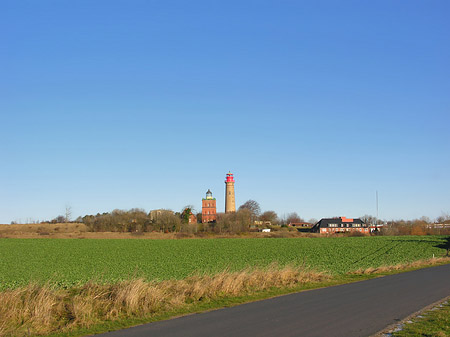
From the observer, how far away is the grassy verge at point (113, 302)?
12.3 meters

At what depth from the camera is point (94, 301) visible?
45.9ft

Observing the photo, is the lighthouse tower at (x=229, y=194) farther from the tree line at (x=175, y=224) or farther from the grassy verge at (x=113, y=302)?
the grassy verge at (x=113, y=302)

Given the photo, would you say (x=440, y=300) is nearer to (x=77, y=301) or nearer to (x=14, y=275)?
(x=77, y=301)

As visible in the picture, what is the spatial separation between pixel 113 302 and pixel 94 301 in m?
0.59

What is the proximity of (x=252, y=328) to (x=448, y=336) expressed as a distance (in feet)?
15.8

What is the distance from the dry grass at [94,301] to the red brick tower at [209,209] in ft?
381

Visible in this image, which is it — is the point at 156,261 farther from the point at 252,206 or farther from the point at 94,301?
the point at 252,206

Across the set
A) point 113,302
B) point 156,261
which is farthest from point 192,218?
point 113,302

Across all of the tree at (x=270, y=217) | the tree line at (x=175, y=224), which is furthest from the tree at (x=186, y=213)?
the tree at (x=270, y=217)

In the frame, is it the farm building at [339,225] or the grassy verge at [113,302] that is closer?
the grassy verge at [113,302]

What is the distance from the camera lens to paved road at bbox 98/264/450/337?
37.4ft

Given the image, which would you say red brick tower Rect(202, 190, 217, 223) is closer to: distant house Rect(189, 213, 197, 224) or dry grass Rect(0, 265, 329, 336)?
distant house Rect(189, 213, 197, 224)

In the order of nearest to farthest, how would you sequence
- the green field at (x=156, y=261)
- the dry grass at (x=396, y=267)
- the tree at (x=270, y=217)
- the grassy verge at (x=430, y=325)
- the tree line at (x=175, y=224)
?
the grassy verge at (x=430, y=325), the dry grass at (x=396, y=267), the green field at (x=156, y=261), the tree line at (x=175, y=224), the tree at (x=270, y=217)

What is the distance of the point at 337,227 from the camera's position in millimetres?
141875
